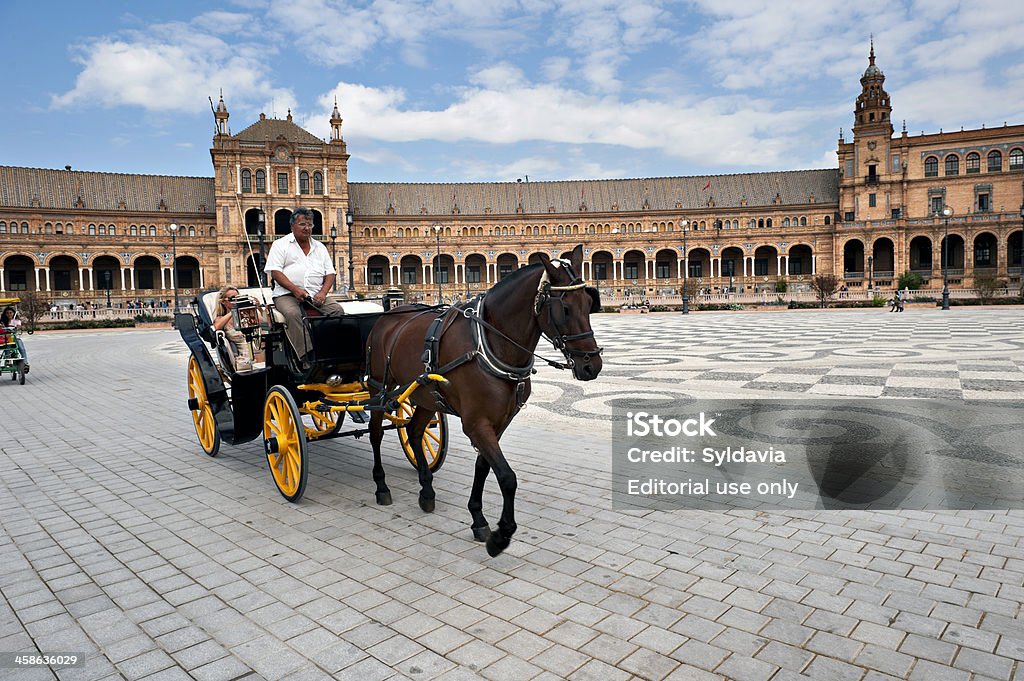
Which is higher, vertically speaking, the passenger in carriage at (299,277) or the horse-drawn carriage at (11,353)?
the passenger in carriage at (299,277)

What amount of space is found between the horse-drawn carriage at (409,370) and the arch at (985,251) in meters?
Result: 76.1

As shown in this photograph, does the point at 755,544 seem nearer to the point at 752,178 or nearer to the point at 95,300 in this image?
the point at 95,300

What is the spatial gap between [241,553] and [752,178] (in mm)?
83872

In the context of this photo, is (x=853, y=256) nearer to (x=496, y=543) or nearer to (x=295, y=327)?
(x=295, y=327)

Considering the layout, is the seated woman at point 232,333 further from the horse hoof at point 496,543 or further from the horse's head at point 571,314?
the horse's head at point 571,314

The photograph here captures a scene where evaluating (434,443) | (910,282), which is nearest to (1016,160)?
(910,282)

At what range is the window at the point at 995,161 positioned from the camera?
6819 centimetres

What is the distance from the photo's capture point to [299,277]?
20.0 feet

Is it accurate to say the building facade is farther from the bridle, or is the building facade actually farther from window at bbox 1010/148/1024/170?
the bridle

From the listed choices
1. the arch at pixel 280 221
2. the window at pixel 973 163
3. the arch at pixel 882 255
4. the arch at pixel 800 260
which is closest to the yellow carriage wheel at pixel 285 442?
the arch at pixel 280 221

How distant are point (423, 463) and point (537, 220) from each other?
75269 mm

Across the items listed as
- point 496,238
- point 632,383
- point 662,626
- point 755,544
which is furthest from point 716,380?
point 496,238

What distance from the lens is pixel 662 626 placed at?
3332 mm

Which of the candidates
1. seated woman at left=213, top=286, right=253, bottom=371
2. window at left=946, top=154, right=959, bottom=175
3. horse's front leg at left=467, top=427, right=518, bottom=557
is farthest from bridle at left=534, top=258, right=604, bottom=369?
window at left=946, top=154, right=959, bottom=175
